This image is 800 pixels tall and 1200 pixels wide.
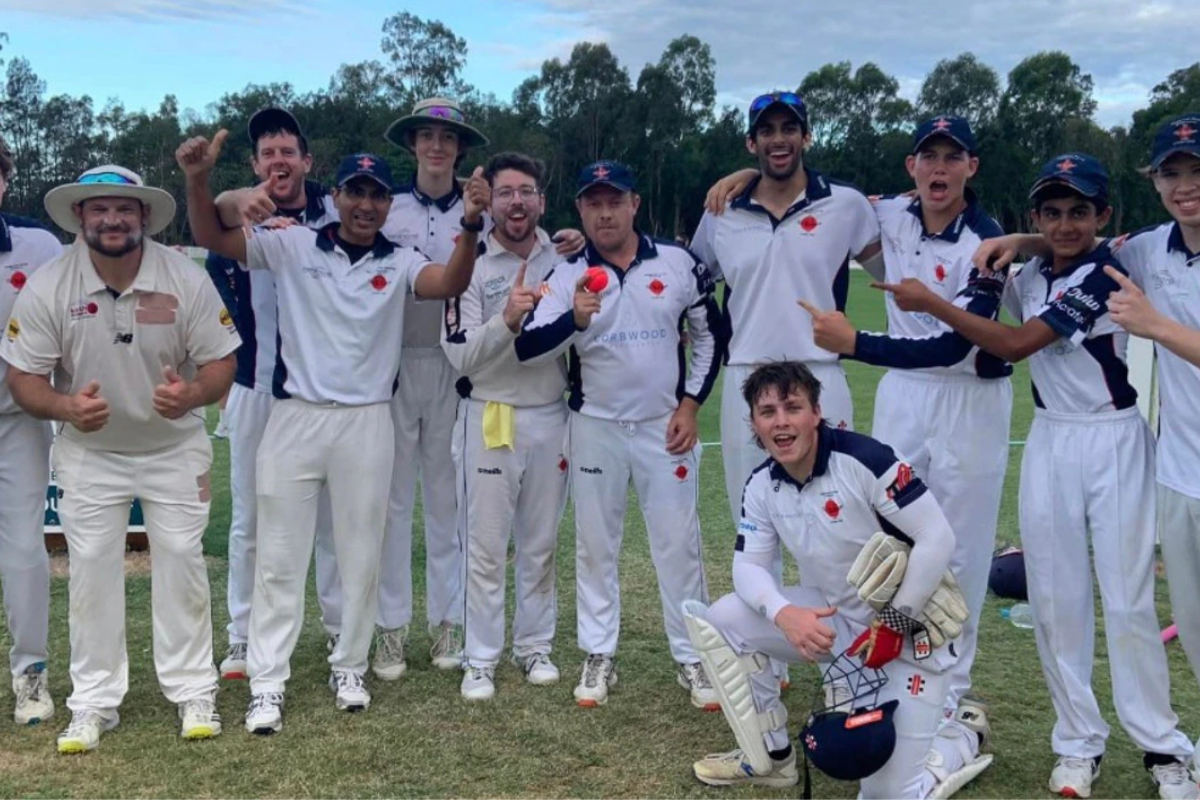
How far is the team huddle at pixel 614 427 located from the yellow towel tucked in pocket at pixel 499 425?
0.9 inches

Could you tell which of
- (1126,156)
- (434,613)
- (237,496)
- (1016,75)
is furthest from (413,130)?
(1016,75)

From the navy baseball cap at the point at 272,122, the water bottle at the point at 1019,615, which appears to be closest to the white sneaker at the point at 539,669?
the water bottle at the point at 1019,615

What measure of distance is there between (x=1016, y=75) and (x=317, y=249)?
222ft

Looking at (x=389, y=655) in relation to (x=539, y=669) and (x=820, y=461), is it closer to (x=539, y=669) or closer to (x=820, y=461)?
(x=539, y=669)

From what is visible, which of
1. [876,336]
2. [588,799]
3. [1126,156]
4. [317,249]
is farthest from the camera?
[1126,156]

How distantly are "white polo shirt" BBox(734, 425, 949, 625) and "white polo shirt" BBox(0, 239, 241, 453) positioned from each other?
2.40 metres

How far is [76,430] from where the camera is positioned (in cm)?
477

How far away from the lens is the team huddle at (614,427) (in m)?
4.11

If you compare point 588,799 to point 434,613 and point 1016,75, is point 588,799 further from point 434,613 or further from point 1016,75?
point 1016,75

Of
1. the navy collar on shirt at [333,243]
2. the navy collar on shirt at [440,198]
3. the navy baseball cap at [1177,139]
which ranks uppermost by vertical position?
the navy baseball cap at [1177,139]

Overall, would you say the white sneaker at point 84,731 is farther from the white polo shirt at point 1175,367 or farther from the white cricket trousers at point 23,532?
the white polo shirt at point 1175,367

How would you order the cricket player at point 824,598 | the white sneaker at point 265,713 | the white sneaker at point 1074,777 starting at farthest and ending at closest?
the white sneaker at point 265,713 < the white sneaker at point 1074,777 < the cricket player at point 824,598

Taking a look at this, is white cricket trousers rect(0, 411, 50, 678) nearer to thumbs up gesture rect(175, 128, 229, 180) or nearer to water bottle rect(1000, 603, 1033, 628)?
thumbs up gesture rect(175, 128, 229, 180)

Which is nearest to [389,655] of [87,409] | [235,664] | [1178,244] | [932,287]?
[235,664]
